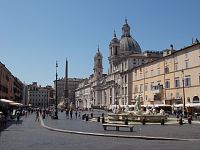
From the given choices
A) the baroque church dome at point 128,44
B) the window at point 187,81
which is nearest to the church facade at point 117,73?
the baroque church dome at point 128,44

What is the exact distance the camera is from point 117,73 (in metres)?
110

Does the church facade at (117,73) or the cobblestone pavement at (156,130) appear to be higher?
the church facade at (117,73)

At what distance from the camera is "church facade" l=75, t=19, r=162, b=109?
97.4 meters

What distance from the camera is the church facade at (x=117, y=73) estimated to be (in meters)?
97.4

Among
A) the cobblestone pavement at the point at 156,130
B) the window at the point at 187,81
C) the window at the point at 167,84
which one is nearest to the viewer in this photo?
the cobblestone pavement at the point at 156,130

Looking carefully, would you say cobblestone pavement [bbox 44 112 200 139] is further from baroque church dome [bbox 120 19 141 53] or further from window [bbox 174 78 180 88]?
baroque church dome [bbox 120 19 141 53]

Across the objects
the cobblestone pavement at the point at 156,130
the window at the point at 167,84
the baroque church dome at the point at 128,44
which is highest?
the baroque church dome at the point at 128,44

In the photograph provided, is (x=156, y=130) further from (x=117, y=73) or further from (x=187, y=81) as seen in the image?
(x=117, y=73)

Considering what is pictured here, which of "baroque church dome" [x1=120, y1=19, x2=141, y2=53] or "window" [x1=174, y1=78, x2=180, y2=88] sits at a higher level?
"baroque church dome" [x1=120, y1=19, x2=141, y2=53]

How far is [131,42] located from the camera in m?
130

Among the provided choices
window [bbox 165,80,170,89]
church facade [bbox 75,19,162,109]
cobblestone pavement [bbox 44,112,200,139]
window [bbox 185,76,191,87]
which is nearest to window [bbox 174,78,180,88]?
window [bbox 165,80,170,89]

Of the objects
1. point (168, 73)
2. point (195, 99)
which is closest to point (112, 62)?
point (168, 73)

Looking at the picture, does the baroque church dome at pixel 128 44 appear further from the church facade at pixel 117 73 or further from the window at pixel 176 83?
the window at pixel 176 83

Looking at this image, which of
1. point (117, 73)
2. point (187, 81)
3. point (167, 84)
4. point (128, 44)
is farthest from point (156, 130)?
point (128, 44)
